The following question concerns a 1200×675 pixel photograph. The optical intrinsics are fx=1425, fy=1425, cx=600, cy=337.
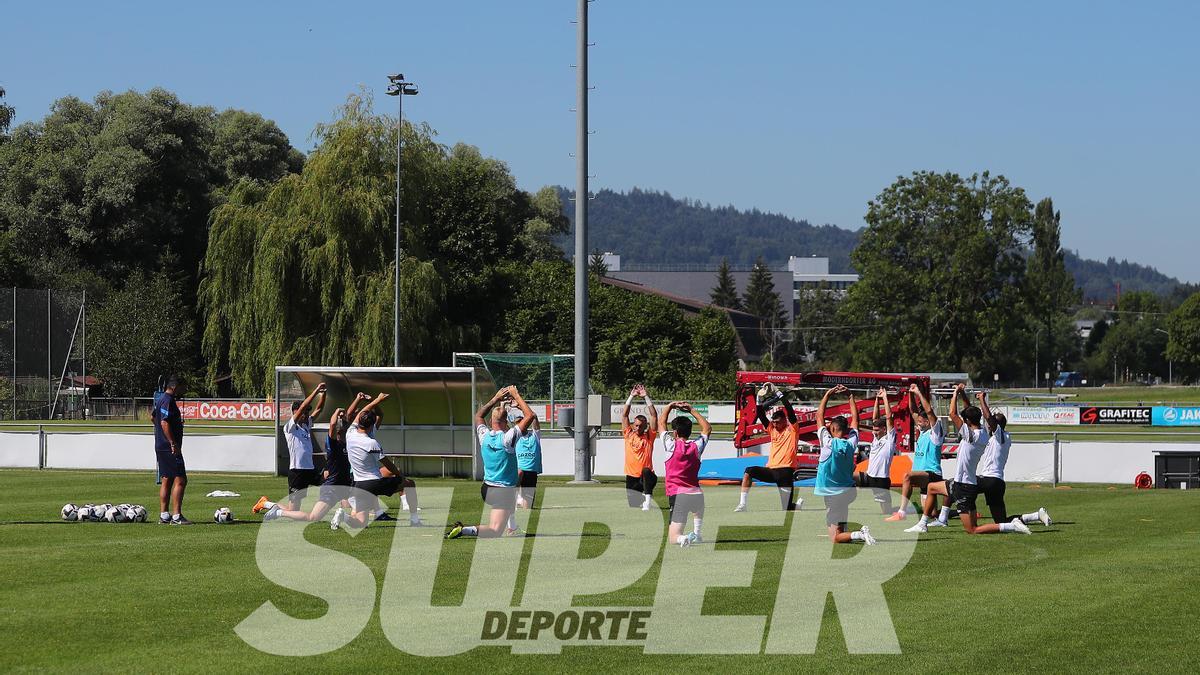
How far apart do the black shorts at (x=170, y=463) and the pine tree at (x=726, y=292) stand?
16779 centimetres

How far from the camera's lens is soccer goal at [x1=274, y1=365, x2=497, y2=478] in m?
32.6

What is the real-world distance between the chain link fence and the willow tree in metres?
6.57

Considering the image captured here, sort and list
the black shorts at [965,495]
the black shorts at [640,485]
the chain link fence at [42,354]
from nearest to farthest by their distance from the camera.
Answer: the black shorts at [965,495], the black shorts at [640,485], the chain link fence at [42,354]

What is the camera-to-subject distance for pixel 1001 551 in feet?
56.2

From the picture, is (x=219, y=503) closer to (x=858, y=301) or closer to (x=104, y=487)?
(x=104, y=487)

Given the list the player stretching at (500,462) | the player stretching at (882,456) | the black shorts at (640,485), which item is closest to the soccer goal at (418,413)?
the black shorts at (640,485)

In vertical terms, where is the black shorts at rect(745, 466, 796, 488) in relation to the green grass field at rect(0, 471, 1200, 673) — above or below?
above

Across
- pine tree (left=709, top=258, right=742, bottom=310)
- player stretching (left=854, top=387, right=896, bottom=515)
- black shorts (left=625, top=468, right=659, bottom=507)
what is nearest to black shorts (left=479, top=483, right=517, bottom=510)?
black shorts (left=625, top=468, right=659, bottom=507)

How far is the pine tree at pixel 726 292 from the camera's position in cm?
18725

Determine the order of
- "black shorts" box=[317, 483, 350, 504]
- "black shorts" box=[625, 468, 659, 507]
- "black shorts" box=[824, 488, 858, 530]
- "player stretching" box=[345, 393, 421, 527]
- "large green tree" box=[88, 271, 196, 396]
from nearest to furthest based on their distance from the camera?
"player stretching" box=[345, 393, 421, 527], "black shorts" box=[824, 488, 858, 530], "black shorts" box=[317, 483, 350, 504], "black shorts" box=[625, 468, 659, 507], "large green tree" box=[88, 271, 196, 396]

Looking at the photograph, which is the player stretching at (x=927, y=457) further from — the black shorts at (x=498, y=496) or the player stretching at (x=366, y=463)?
the player stretching at (x=366, y=463)

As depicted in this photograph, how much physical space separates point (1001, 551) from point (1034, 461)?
15934 millimetres

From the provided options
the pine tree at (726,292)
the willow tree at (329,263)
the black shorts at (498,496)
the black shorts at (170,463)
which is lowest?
the black shorts at (498,496)

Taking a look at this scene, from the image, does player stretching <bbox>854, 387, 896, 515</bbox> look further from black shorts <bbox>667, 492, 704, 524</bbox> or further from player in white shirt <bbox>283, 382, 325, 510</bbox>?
player in white shirt <bbox>283, 382, 325, 510</bbox>
